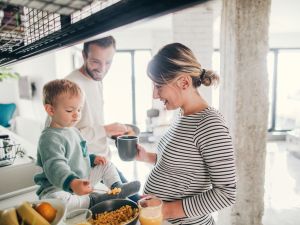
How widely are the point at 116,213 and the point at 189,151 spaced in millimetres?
376

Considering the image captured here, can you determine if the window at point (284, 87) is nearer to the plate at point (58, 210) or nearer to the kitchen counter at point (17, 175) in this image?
the kitchen counter at point (17, 175)

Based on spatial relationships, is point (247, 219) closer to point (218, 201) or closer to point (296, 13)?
point (218, 201)

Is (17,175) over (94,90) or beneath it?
beneath

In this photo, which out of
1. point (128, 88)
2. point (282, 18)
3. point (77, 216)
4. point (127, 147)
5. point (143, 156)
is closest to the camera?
point (77, 216)

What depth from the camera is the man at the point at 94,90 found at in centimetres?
183

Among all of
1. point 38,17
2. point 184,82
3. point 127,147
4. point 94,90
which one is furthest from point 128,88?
point 38,17

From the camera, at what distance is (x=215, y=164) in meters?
1.01

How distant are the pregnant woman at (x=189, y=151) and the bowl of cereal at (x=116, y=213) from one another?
0.14 m

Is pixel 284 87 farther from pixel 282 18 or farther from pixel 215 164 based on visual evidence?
pixel 215 164

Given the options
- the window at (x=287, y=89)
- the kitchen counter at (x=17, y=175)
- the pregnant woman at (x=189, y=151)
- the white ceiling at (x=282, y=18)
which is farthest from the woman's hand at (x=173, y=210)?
the window at (x=287, y=89)

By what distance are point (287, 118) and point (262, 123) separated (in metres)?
7.21

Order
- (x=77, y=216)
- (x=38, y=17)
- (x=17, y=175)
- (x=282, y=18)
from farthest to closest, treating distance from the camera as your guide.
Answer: (x=282, y=18), (x=17, y=175), (x=77, y=216), (x=38, y=17)

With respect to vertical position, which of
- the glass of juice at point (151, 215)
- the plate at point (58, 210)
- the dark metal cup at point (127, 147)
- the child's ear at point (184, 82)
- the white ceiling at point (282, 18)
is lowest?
the glass of juice at point (151, 215)

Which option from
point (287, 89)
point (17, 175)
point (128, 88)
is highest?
point (128, 88)
